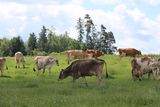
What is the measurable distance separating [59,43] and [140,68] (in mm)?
125022

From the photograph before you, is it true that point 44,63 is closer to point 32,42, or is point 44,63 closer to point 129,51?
point 129,51

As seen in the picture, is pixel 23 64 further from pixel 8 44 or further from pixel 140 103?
pixel 8 44

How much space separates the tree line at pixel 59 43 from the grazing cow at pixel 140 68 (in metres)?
86.0

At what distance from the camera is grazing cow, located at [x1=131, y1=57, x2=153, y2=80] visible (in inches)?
1181

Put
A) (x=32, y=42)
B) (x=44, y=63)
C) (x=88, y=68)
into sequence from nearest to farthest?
(x=88, y=68)
(x=44, y=63)
(x=32, y=42)

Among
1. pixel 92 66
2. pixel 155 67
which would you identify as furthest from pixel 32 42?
pixel 92 66

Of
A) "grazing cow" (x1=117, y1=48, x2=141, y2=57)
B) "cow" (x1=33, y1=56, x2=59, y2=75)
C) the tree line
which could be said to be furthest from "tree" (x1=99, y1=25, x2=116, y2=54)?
"cow" (x1=33, y1=56, x2=59, y2=75)

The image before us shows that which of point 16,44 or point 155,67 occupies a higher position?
point 16,44

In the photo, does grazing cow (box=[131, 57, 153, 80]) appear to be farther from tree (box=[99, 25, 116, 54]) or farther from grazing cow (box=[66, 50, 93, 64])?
tree (box=[99, 25, 116, 54])

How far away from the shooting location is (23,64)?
143 feet

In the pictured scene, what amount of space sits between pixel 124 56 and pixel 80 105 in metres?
38.0

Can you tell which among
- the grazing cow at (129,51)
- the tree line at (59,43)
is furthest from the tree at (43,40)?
the grazing cow at (129,51)

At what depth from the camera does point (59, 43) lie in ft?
509

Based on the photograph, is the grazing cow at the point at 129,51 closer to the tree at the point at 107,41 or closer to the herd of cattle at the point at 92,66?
the herd of cattle at the point at 92,66
